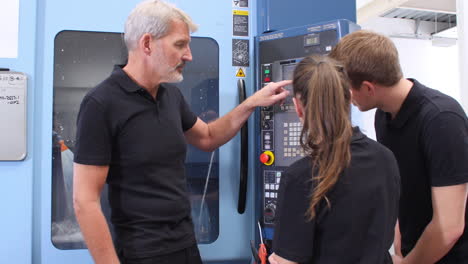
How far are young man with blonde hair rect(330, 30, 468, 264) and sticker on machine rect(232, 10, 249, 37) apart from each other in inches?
34.5

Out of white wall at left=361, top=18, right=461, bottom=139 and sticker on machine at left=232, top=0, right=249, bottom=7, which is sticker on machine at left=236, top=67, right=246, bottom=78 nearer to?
sticker on machine at left=232, top=0, right=249, bottom=7

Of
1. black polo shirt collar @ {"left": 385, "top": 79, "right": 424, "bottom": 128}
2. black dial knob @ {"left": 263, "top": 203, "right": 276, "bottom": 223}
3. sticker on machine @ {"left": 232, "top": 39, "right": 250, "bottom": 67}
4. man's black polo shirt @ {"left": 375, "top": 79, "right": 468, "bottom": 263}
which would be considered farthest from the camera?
sticker on machine @ {"left": 232, "top": 39, "right": 250, "bottom": 67}

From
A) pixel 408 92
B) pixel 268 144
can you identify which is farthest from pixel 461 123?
pixel 268 144

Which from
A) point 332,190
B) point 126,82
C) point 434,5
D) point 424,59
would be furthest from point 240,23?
point 424,59

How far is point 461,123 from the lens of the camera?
3.92 feet

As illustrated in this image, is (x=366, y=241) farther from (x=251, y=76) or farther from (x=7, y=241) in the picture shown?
(x=7, y=241)

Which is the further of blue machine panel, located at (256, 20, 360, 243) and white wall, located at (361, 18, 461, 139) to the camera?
white wall, located at (361, 18, 461, 139)

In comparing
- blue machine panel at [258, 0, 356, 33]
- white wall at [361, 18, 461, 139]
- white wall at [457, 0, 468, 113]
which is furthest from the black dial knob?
white wall at [361, 18, 461, 139]

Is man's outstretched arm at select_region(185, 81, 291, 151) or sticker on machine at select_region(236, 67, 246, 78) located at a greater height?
sticker on machine at select_region(236, 67, 246, 78)

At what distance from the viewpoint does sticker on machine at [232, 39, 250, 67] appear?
2.06 meters

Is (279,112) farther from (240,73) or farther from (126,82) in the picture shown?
(126,82)

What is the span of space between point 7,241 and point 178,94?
1.09m

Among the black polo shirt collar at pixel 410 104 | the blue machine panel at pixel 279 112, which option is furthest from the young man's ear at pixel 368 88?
the blue machine panel at pixel 279 112

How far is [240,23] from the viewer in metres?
2.07
